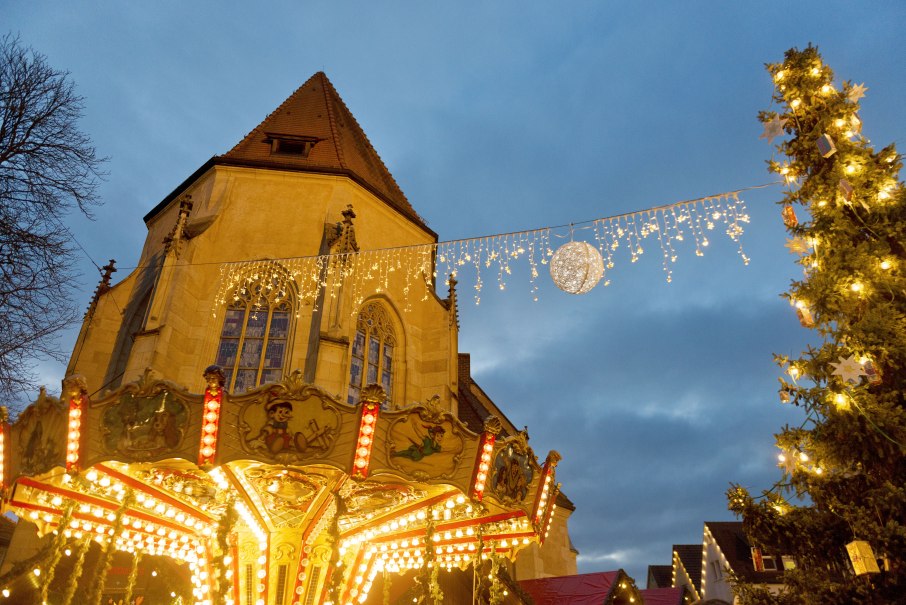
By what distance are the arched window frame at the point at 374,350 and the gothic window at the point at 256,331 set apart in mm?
1532

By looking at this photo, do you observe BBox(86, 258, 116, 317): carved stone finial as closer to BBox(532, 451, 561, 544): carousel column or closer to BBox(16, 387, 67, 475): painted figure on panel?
BBox(16, 387, 67, 475): painted figure on panel

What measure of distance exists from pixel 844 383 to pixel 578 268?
12.7ft

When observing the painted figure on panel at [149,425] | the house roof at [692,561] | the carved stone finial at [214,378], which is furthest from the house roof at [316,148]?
the house roof at [692,561]

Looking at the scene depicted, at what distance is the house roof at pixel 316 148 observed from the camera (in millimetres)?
14727

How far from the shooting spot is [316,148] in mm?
16000

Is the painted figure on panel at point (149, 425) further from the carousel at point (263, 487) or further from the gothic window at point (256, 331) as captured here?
the gothic window at point (256, 331)

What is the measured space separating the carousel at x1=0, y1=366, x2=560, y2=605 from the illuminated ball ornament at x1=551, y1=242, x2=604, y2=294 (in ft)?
8.53

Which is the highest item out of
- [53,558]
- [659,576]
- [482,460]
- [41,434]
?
[659,576]

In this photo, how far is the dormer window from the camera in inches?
629

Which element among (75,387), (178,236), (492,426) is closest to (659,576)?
(492,426)

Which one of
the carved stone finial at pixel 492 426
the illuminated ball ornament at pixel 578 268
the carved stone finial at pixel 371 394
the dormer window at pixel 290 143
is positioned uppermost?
the dormer window at pixel 290 143

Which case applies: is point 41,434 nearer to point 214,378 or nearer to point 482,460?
point 214,378

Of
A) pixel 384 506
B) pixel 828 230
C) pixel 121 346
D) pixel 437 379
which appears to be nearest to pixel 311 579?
pixel 384 506

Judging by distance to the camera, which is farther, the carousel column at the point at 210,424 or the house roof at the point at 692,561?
the house roof at the point at 692,561
